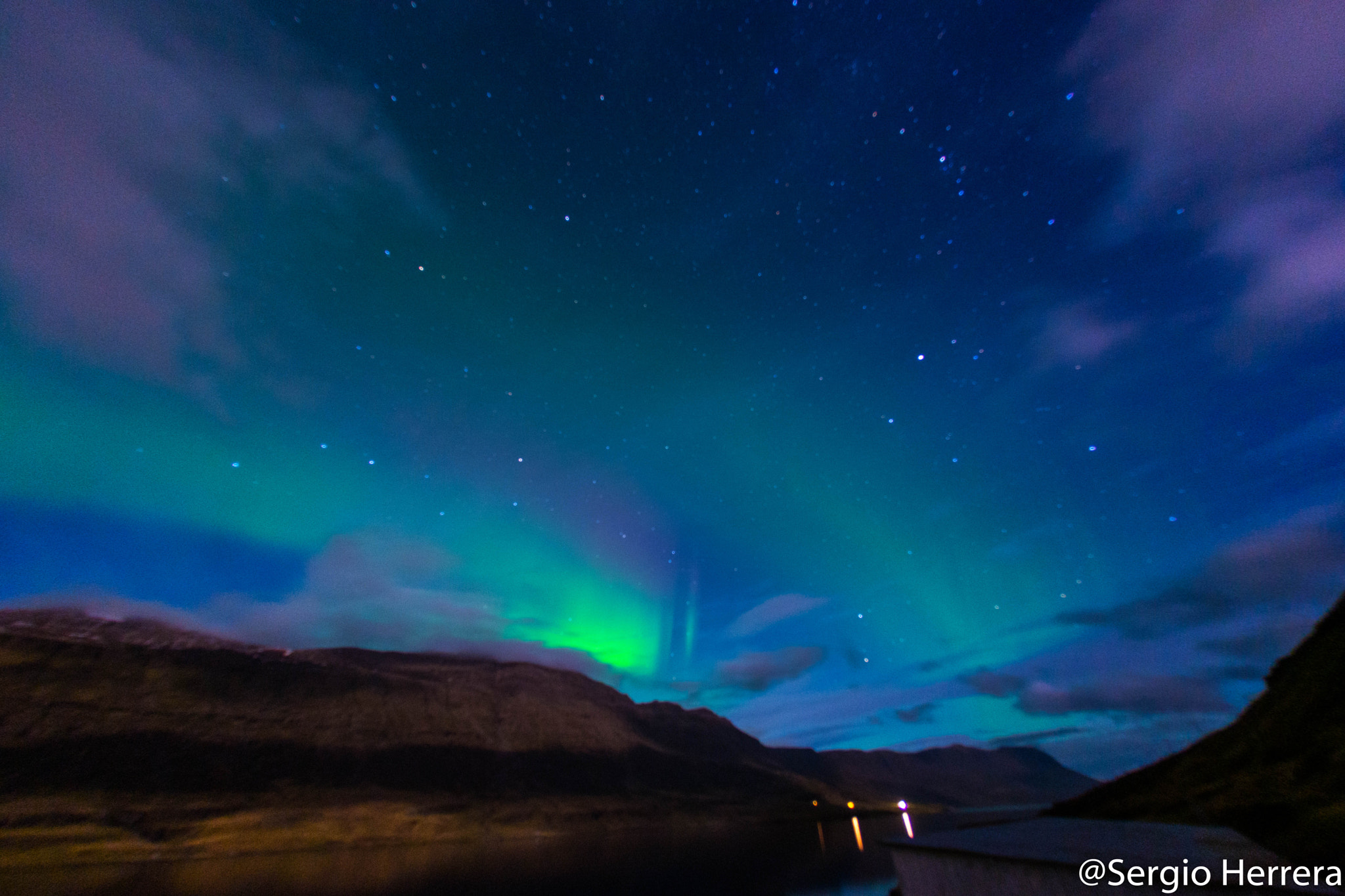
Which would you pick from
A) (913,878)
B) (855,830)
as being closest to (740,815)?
(855,830)

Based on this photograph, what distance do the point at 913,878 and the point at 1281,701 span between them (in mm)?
34560

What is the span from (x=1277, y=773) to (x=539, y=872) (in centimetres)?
7200

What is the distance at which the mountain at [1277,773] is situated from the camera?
21.4m

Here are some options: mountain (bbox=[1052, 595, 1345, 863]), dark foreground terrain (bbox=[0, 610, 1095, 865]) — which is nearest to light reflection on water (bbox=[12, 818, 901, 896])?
mountain (bbox=[1052, 595, 1345, 863])

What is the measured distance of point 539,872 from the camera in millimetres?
66000

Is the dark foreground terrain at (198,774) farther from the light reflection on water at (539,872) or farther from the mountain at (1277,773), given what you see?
the mountain at (1277,773)

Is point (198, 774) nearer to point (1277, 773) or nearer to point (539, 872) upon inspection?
point (539, 872)

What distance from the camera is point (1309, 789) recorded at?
2291 centimetres

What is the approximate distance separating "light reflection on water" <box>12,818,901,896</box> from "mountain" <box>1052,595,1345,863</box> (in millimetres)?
21268

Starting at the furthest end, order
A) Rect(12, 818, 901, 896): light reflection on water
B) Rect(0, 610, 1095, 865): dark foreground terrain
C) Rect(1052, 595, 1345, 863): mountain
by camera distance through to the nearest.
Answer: Rect(0, 610, 1095, 865): dark foreground terrain → Rect(12, 818, 901, 896): light reflection on water → Rect(1052, 595, 1345, 863): mountain

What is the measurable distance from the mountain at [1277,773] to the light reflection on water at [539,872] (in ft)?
69.8

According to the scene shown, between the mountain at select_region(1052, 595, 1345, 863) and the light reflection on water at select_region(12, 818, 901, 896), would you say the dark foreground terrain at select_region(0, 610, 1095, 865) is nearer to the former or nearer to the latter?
the light reflection on water at select_region(12, 818, 901, 896)

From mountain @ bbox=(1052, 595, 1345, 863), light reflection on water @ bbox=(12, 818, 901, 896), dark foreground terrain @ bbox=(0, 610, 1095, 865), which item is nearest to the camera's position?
mountain @ bbox=(1052, 595, 1345, 863)

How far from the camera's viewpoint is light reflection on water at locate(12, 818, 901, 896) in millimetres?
48219
